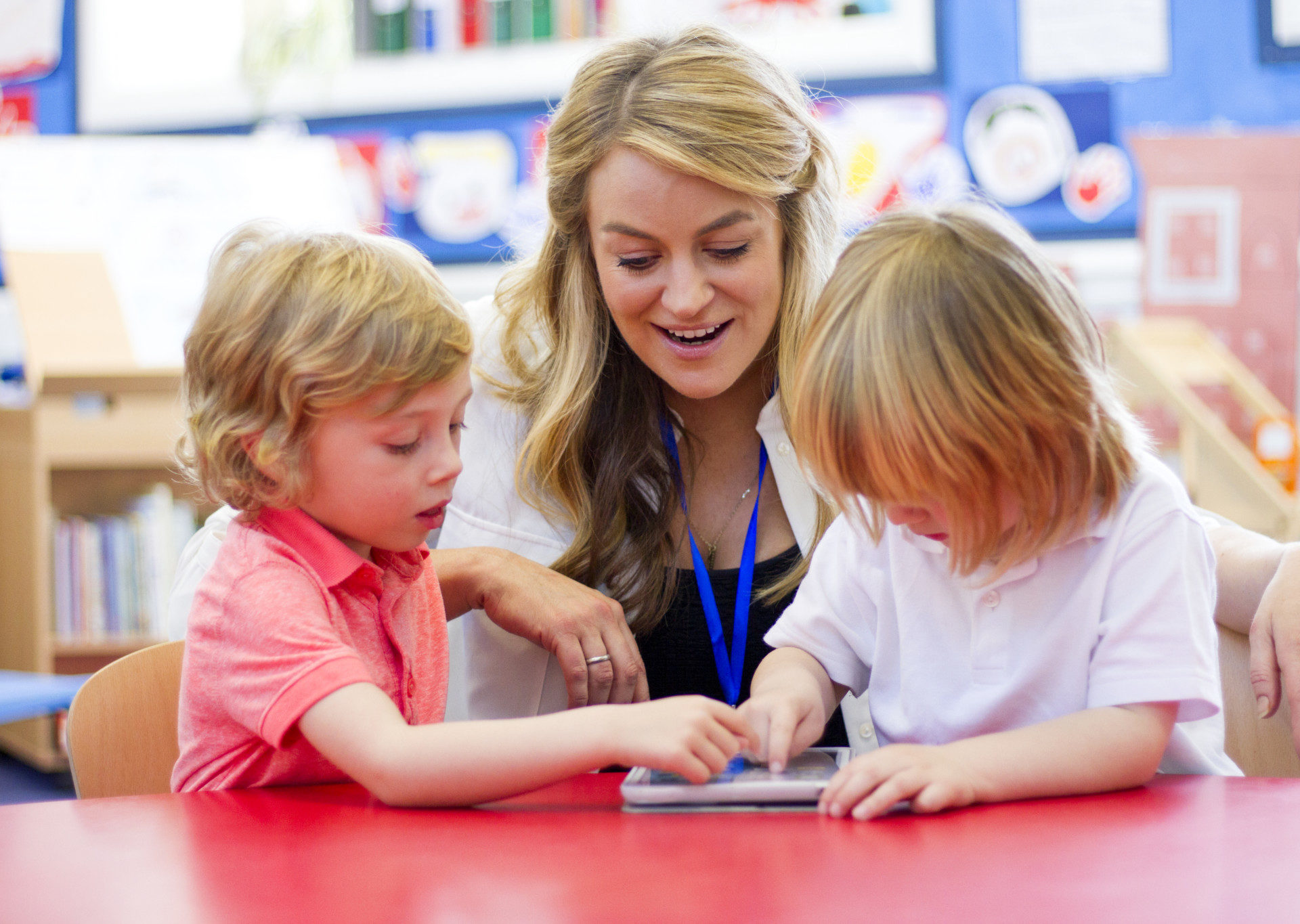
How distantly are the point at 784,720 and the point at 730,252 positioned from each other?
1.89 ft

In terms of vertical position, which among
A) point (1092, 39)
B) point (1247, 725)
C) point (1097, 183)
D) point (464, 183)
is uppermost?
point (1092, 39)

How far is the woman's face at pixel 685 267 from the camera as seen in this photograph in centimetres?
121

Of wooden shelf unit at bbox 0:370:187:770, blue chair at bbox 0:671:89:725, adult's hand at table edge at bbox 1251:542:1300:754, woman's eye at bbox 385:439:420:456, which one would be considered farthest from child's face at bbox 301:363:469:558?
wooden shelf unit at bbox 0:370:187:770

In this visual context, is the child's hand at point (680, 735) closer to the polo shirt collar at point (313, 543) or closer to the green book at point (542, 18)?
the polo shirt collar at point (313, 543)

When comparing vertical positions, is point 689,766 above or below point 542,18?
below

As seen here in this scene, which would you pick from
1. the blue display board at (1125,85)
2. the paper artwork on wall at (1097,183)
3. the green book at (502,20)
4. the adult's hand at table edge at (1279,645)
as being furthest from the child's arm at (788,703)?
the green book at (502,20)

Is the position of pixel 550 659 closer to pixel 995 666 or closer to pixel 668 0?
pixel 995 666

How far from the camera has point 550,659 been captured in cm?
137

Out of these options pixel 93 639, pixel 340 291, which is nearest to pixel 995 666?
pixel 340 291

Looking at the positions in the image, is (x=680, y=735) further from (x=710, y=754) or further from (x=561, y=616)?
(x=561, y=616)

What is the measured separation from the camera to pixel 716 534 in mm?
1421

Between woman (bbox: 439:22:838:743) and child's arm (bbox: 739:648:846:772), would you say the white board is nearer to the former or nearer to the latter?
woman (bbox: 439:22:838:743)

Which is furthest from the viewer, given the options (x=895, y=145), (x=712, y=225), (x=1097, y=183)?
(x=895, y=145)

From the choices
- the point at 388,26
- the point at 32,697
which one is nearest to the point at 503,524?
the point at 32,697
